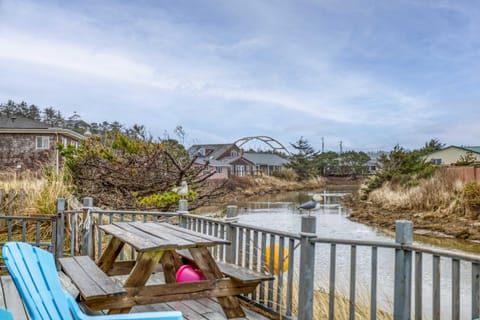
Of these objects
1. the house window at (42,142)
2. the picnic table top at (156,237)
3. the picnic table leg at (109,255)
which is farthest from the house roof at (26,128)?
the picnic table top at (156,237)

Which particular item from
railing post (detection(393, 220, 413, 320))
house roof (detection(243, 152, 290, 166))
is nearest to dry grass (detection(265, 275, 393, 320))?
railing post (detection(393, 220, 413, 320))

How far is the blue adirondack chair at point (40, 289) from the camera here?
63.1 inches

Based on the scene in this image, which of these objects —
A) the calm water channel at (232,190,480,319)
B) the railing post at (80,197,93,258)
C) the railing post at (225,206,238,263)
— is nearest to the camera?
the railing post at (225,206,238,263)

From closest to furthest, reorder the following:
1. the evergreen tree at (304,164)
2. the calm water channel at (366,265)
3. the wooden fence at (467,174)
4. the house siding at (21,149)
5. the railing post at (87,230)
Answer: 1. the railing post at (87,230)
2. the calm water channel at (366,265)
3. the wooden fence at (467,174)
4. the house siding at (21,149)
5. the evergreen tree at (304,164)

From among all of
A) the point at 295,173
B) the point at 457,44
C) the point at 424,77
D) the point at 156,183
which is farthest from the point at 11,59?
the point at 295,173

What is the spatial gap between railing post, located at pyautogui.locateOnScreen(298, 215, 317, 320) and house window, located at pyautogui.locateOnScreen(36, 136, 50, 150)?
71.1ft

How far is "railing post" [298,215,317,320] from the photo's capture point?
2949mm

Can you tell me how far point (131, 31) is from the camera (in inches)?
423

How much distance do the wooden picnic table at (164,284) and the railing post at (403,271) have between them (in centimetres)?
93

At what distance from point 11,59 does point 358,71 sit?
1419 cm

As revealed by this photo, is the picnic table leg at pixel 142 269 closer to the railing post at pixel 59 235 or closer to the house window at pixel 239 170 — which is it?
the railing post at pixel 59 235

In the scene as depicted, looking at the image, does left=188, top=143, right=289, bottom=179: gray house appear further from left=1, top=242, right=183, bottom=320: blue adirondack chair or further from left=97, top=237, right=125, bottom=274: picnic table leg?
left=1, top=242, right=183, bottom=320: blue adirondack chair

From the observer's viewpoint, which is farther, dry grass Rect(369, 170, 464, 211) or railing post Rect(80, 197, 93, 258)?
dry grass Rect(369, 170, 464, 211)

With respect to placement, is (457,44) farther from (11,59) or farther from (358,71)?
(11,59)
